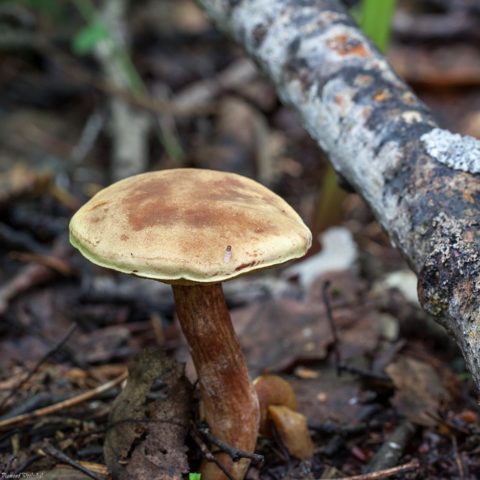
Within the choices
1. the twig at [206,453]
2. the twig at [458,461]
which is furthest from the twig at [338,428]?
the twig at [206,453]

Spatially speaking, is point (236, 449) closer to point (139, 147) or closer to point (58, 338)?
point (58, 338)

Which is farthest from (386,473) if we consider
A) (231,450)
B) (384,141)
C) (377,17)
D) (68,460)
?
(377,17)

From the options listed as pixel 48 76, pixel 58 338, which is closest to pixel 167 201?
pixel 58 338

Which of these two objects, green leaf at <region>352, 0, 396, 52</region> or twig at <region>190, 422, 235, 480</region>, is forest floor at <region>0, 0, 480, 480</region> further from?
green leaf at <region>352, 0, 396, 52</region>

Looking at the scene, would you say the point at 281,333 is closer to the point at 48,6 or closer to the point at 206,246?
the point at 206,246

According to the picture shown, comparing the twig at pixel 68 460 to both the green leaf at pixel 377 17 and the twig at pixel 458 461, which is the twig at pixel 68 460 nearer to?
the twig at pixel 458 461

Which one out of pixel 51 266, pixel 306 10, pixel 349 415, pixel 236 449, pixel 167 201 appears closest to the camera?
pixel 167 201

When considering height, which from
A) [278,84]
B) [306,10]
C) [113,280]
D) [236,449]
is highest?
[306,10]
